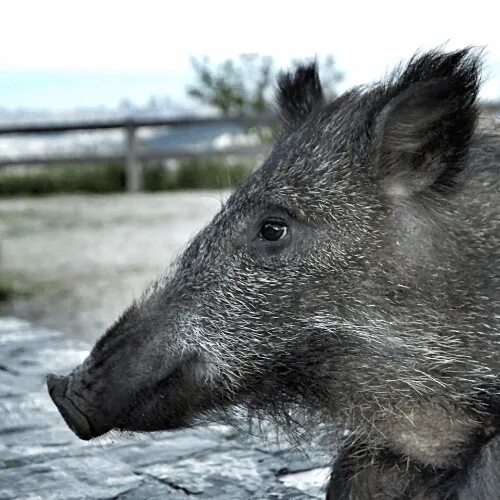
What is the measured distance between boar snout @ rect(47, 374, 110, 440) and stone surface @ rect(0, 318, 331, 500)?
0.63 metres

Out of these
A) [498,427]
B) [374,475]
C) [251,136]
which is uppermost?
[498,427]

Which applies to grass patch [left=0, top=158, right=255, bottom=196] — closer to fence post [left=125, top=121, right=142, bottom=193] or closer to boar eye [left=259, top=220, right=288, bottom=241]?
fence post [left=125, top=121, right=142, bottom=193]

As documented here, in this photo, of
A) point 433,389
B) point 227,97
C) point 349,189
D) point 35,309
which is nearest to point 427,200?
point 349,189

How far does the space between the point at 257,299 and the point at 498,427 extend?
2.31 feet

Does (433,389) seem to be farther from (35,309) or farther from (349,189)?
(35,309)

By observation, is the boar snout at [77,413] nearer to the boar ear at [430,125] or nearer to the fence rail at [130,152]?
the boar ear at [430,125]

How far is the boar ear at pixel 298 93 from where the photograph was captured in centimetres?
346

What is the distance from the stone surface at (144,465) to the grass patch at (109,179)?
41.8 ft

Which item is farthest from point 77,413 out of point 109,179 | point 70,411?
point 109,179

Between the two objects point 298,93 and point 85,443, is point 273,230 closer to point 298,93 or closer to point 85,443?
point 298,93

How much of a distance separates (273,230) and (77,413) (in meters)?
0.72

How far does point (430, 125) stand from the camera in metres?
2.88

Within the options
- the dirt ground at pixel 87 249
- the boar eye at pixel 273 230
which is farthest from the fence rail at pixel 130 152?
the boar eye at pixel 273 230

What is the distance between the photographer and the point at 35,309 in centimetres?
747
